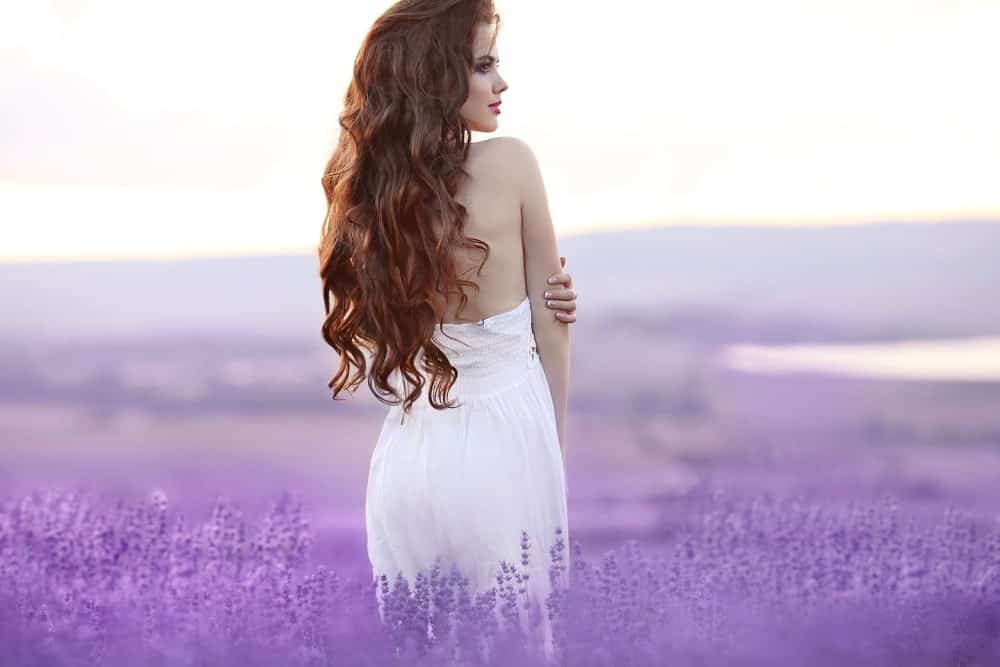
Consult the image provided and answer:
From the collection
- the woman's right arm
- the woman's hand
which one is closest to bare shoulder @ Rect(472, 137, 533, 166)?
the woman's right arm

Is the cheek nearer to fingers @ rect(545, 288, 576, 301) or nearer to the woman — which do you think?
the woman

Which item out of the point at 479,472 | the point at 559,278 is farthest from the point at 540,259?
the point at 479,472

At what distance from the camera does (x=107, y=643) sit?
10.9 ft

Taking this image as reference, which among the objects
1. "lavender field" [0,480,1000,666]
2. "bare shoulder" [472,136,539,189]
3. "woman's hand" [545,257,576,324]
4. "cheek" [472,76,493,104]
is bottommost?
"lavender field" [0,480,1000,666]

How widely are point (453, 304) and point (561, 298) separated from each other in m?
0.24

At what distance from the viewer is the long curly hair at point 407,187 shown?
129 inches

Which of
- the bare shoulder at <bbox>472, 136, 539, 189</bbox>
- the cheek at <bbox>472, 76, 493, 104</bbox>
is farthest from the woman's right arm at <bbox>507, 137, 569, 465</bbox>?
the cheek at <bbox>472, 76, 493, 104</bbox>

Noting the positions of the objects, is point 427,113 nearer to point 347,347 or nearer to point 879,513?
point 347,347

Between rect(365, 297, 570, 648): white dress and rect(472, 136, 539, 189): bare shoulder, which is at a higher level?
rect(472, 136, 539, 189): bare shoulder

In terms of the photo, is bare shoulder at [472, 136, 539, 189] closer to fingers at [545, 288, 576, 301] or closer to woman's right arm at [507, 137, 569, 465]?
woman's right arm at [507, 137, 569, 465]

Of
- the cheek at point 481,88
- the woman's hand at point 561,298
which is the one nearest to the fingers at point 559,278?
the woman's hand at point 561,298

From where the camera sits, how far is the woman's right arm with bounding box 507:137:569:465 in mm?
3312

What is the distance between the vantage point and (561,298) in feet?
11.0

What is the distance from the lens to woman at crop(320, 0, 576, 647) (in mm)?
3281
